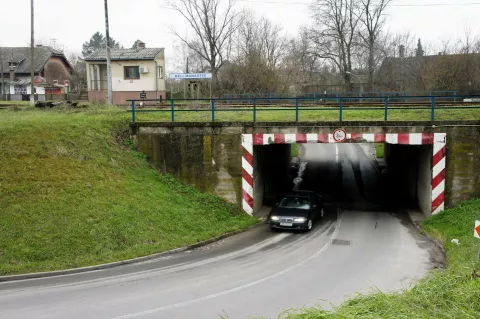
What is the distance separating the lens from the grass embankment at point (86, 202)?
13.7 meters

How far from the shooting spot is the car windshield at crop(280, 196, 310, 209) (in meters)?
18.9

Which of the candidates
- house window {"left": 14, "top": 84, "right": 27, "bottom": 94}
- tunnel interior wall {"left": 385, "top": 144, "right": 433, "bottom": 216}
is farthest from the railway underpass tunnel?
house window {"left": 14, "top": 84, "right": 27, "bottom": 94}

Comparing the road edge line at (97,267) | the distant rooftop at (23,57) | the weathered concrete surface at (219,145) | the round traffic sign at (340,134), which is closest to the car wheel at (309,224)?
the weathered concrete surface at (219,145)

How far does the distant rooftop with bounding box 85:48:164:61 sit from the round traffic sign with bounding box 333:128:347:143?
23.1m

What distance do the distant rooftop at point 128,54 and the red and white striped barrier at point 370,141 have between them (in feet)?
70.8

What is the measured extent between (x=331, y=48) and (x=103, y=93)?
26.5 meters

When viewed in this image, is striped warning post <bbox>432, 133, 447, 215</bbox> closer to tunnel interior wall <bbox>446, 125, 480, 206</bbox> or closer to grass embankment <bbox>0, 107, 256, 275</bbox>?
tunnel interior wall <bbox>446, 125, 480, 206</bbox>

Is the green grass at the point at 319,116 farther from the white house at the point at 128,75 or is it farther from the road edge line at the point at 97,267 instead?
the white house at the point at 128,75

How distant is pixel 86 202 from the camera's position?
15734 mm

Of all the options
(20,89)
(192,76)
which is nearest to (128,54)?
(192,76)

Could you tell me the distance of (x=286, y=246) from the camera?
16.1 meters

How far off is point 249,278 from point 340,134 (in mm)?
8926

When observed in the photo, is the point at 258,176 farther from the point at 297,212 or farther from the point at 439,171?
the point at 439,171

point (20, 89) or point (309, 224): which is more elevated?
point (20, 89)
